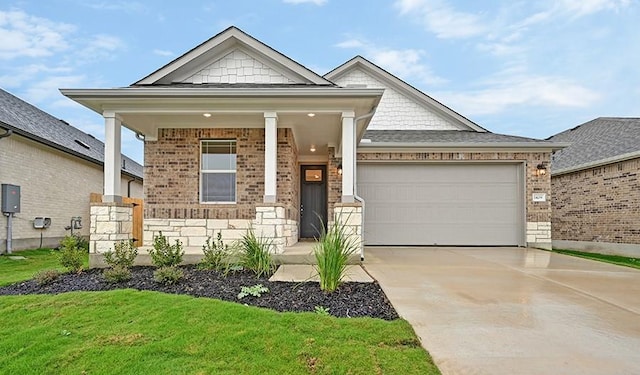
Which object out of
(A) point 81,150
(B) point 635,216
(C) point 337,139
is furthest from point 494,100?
(A) point 81,150

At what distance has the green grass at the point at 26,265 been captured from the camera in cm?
641

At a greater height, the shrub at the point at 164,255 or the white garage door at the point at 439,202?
the white garage door at the point at 439,202

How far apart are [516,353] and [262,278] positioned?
138 inches

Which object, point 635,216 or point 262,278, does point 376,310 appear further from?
point 635,216

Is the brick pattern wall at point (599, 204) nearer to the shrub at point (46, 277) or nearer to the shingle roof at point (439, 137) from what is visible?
the shingle roof at point (439, 137)

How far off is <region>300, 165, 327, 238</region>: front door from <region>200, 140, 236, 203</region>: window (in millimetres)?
3575

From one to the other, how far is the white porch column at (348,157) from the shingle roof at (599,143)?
768 cm

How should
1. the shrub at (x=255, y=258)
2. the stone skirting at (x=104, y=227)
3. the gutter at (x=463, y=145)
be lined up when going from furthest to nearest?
the gutter at (x=463, y=145) < the stone skirting at (x=104, y=227) < the shrub at (x=255, y=258)

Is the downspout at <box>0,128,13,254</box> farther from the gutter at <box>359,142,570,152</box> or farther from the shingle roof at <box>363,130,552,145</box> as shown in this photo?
the shingle roof at <box>363,130,552,145</box>

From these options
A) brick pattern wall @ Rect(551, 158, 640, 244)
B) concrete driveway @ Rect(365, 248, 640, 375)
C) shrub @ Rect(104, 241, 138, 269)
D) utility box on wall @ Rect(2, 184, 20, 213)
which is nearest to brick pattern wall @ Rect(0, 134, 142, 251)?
utility box on wall @ Rect(2, 184, 20, 213)

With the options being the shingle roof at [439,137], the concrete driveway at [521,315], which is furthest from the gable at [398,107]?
the concrete driveway at [521,315]

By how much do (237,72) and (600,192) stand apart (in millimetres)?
10331

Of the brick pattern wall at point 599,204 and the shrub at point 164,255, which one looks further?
the brick pattern wall at point 599,204

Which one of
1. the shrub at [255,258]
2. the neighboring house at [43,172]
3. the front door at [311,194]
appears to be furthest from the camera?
the front door at [311,194]
